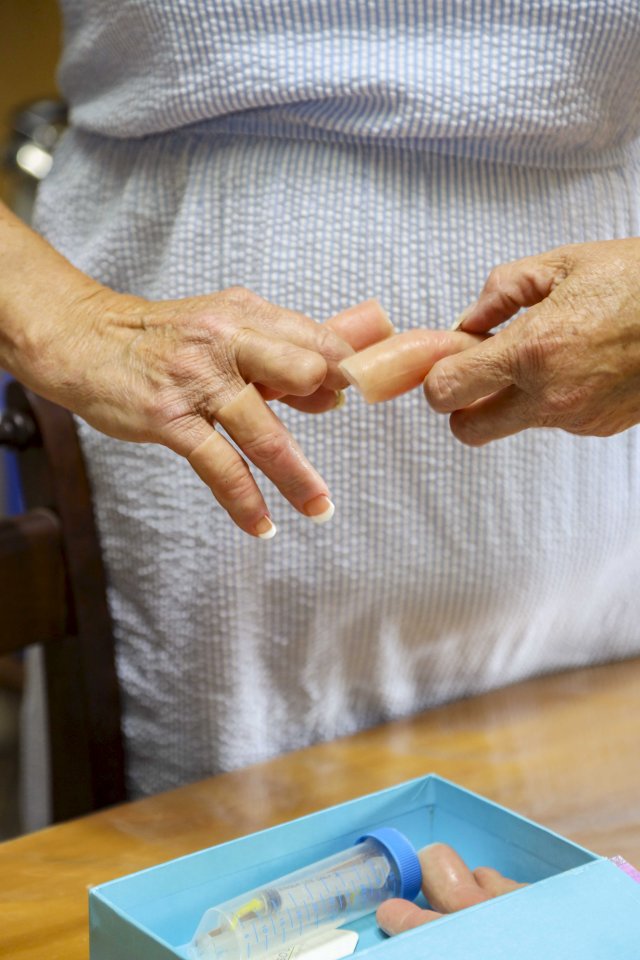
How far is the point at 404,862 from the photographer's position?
0.53 meters

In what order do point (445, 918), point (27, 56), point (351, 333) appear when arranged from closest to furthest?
point (445, 918), point (351, 333), point (27, 56)

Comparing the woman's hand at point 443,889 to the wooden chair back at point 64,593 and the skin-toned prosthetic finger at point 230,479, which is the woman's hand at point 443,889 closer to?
the skin-toned prosthetic finger at point 230,479

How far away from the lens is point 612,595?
910mm

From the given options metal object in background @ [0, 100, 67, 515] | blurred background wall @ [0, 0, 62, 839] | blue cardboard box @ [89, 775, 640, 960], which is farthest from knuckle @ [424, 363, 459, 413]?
blurred background wall @ [0, 0, 62, 839]

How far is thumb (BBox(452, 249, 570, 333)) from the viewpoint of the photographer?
1.99 ft

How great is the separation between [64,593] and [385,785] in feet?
0.94

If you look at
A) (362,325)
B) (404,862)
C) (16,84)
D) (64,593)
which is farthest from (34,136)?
(404,862)

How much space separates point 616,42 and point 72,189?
1.43 feet

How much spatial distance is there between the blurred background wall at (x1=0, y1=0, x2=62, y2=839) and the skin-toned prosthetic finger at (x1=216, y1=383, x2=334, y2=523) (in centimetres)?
138

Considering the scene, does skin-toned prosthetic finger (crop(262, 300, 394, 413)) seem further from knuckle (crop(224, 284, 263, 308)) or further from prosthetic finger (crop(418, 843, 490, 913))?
prosthetic finger (crop(418, 843, 490, 913))

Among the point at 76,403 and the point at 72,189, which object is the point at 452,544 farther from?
the point at 72,189

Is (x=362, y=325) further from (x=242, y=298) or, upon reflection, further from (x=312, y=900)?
(x=312, y=900)

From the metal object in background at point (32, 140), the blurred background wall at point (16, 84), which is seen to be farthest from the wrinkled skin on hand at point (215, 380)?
the blurred background wall at point (16, 84)

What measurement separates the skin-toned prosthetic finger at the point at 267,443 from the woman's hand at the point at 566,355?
93 millimetres
